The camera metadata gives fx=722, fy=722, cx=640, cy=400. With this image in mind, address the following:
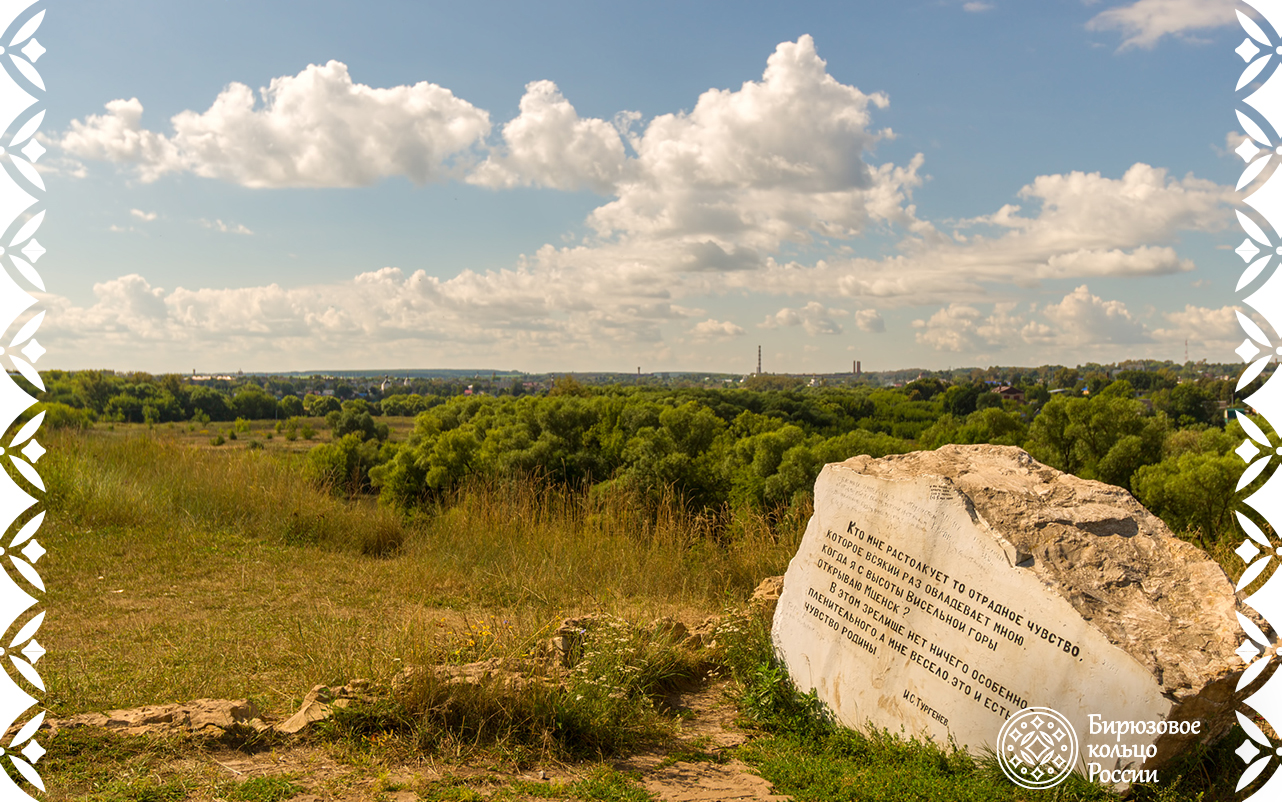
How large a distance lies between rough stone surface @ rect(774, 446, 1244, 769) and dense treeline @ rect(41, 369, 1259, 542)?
4.31m

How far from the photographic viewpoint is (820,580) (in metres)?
4.89

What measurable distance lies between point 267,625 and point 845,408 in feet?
84.0

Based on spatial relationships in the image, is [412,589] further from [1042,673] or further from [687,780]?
[1042,673]

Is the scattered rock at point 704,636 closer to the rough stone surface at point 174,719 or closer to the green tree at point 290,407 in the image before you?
the rough stone surface at point 174,719

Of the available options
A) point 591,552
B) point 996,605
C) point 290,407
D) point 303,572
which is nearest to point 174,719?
point 996,605

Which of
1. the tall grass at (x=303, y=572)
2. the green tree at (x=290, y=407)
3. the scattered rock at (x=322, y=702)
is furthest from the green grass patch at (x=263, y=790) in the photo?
the green tree at (x=290, y=407)

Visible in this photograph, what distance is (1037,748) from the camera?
3.62 metres

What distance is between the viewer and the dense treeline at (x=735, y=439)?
14.0m

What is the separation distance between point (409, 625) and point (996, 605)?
12.1ft

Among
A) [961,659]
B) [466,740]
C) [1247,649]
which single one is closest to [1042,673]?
[961,659]

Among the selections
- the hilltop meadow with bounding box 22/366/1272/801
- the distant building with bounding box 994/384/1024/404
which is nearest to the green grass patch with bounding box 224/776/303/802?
the hilltop meadow with bounding box 22/366/1272/801

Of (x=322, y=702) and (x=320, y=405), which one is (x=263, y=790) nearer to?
(x=322, y=702)

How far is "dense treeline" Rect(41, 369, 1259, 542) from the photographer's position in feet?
46.0

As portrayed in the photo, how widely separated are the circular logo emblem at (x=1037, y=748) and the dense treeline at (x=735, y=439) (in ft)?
17.6
